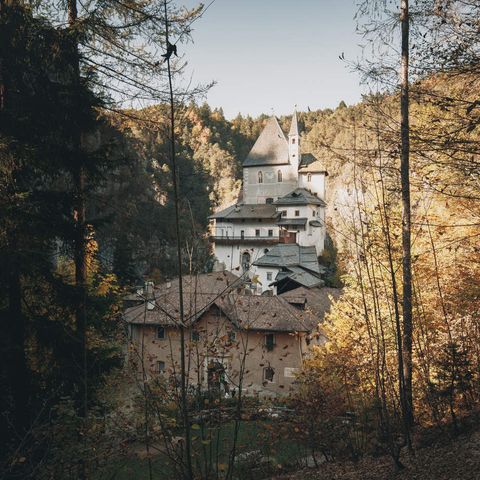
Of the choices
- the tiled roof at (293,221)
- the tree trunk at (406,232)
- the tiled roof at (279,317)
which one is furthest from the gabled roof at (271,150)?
the tree trunk at (406,232)

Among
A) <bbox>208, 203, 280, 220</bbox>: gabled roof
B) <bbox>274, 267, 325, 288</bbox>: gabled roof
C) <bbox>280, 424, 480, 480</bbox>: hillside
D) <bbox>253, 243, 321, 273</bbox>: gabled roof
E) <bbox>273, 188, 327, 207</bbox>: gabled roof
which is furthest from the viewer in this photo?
<bbox>208, 203, 280, 220</bbox>: gabled roof

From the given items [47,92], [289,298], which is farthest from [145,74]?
[289,298]

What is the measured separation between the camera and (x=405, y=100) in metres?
7.10

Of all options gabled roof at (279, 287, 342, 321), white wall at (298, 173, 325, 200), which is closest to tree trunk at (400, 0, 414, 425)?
gabled roof at (279, 287, 342, 321)

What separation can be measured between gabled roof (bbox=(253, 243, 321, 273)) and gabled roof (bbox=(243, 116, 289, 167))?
18.5 meters

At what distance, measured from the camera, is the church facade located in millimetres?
37094

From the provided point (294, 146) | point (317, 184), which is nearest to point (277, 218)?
point (317, 184)

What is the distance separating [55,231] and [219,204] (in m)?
62.5

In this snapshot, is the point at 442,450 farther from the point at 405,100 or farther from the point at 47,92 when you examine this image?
the point at 47,92

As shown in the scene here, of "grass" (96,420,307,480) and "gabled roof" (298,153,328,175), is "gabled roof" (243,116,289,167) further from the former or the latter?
"grass" (96,420,307,480)

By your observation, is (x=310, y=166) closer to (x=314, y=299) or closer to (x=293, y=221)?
(x=293, y=221)

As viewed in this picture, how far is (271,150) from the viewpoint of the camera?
179 ft

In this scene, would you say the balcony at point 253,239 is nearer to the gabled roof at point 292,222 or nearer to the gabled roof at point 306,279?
the gabled roof at point 292,222

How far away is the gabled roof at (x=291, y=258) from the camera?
1425 inches
